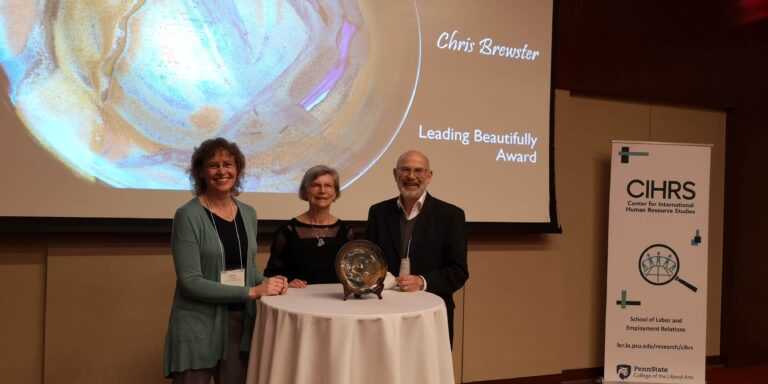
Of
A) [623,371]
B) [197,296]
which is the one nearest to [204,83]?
[197,296]

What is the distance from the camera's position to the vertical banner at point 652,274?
495cm

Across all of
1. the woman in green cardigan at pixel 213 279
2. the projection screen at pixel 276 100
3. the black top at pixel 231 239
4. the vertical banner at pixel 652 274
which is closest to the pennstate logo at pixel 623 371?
the vertical banner at pixel 652 274

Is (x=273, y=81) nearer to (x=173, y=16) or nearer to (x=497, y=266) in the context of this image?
(x=173, y=16)

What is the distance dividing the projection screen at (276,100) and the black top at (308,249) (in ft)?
3.84

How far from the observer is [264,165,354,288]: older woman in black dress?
9.41 ft

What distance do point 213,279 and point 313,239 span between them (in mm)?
498

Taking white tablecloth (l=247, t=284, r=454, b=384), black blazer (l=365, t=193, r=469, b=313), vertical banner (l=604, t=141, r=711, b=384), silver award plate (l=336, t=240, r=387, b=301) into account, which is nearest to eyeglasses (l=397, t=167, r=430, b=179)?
black blazer (l=365, t=193, r=469, b=313)

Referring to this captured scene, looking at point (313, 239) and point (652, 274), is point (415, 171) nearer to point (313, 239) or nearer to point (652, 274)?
point (313, 239)

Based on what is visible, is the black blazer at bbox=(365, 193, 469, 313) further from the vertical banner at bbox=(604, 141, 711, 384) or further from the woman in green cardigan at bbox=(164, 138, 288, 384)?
the vertical banner at bbox=(604, 141, 711, 384)

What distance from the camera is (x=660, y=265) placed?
4.96 metres

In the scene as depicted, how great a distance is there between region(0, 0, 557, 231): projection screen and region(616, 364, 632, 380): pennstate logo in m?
1.28

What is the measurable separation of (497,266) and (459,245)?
199cm

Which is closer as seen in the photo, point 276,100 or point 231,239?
point 231,239

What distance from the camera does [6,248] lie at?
11.9ft
